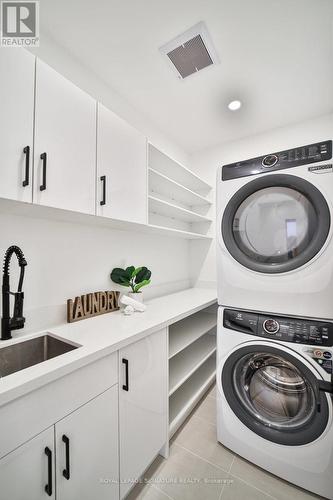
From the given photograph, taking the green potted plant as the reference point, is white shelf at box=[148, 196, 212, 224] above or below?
above

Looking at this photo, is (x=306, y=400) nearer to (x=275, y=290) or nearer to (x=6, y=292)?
(x=275, y=290)

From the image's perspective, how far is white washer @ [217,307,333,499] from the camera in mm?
1105

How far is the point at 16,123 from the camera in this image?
3.07ft

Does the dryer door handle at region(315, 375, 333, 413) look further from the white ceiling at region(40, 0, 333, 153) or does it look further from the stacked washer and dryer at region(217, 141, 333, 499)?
the white ceiling at region(40, 0, 333, 153)

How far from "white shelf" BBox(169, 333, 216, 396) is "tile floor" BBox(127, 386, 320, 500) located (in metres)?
0.38

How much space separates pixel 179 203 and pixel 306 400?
2.20m

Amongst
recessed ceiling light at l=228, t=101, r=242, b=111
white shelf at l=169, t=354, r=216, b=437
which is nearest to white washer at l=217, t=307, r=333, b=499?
white shelf at l=169, t=354, r=216, b=437

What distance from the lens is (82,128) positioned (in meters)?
1.21

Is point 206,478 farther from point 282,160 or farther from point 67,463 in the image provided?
point 282,160

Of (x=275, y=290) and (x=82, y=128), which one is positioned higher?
(x=82, y=128)

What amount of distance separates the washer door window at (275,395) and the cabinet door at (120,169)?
1.18 meters

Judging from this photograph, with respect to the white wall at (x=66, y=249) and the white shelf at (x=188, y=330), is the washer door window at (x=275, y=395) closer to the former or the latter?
the white shelf at (x=188, y=330)

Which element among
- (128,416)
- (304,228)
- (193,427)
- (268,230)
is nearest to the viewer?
(128,416)

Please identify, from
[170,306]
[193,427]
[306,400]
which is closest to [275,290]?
[306,400]
